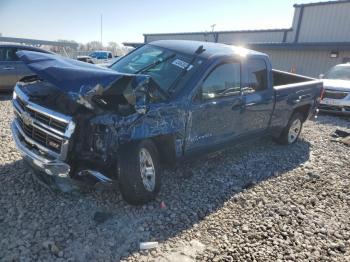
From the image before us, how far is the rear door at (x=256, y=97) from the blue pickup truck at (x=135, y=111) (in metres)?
0.03

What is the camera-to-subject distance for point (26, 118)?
3.81 m

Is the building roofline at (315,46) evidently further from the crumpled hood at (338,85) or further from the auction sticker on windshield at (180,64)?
the auction sticker on windshield at (180,64)

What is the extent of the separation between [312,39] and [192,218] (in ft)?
64.0

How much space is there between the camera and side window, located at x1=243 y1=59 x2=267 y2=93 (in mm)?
5262

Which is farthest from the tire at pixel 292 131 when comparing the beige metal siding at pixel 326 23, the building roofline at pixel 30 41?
the building roofline at pixel 30 41

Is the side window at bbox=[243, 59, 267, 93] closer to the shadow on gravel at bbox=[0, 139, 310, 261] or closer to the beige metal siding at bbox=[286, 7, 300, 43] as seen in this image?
the shadow on gravel at bbox=[0, 139, 310, 261]

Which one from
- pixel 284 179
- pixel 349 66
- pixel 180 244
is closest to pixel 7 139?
pixel 180 244

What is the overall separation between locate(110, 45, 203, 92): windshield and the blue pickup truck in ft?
0.05

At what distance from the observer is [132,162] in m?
3.57

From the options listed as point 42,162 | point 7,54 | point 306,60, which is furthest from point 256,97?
point 306,60

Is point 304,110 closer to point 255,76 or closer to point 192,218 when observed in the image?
point 255,76

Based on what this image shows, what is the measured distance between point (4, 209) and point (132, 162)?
4.96 feet

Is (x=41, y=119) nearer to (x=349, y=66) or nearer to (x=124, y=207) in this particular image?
(x=124, y=207)

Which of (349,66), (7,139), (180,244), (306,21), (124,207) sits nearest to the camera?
(180,244)
